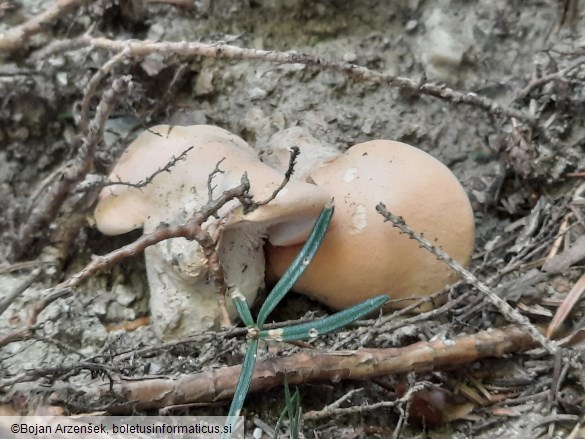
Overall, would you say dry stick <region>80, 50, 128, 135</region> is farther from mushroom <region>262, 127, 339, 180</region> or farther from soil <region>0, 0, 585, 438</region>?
mushroom <region>262, 127, 339, 180</region>

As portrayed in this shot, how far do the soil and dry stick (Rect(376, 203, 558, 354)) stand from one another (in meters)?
0.11

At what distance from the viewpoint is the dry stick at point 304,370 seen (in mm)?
1333

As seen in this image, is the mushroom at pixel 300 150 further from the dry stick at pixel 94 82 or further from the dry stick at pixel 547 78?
the dry stick at pixel 547 78

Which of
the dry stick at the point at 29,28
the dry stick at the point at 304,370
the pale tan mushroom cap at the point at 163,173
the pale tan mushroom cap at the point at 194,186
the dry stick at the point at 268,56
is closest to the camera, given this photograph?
the dry stick at the point at 304,370

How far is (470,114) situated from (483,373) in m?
0.95

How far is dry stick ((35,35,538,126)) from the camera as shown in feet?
5.82

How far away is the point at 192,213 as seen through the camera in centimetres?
162

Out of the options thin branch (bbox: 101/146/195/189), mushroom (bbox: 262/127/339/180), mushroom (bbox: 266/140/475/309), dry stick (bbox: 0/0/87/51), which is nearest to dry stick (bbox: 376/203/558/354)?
mushroom (bbox: 266/140/475/309)

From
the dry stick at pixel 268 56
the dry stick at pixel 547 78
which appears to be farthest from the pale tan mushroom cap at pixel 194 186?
the dry stick at pixel 547 78

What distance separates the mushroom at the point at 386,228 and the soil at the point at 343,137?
0.11m

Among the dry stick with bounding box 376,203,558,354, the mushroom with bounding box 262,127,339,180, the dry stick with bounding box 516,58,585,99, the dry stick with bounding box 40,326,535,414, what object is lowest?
the dry stick with bounding box 40,326,535,414

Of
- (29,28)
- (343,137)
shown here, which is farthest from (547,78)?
(29,28)

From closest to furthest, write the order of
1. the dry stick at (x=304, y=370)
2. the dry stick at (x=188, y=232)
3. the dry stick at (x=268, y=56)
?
the dry stick at (x=304, y=370) < the dry stick at (x=188, y=232) < the dry stick at (x=268, y=56)

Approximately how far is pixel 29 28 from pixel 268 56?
735 mm
